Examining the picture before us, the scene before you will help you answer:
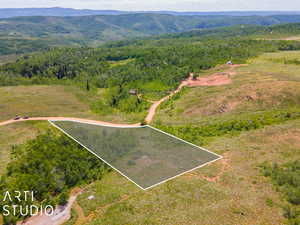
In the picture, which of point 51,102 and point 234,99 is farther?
point 51,102

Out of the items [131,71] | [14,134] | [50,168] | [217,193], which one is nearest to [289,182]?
[217,193]

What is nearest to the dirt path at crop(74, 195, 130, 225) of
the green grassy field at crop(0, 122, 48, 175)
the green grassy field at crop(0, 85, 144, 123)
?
the green grassy field at crop(0, 122, 48, 175)

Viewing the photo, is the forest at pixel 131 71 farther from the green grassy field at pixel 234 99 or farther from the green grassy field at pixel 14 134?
the green grassy field at pixel 14 134

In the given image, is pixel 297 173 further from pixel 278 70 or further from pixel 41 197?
pixel 278 70

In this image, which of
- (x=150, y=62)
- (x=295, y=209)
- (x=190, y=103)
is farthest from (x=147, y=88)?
(x=295, y=209)

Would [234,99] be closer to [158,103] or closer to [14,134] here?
[158,103]

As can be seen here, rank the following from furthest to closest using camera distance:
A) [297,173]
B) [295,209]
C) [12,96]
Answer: [12,96] → [297,173] → [295,209]

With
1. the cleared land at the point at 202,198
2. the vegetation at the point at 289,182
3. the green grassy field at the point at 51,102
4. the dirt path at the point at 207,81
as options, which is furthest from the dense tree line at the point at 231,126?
the dirt path at the point at 207,81

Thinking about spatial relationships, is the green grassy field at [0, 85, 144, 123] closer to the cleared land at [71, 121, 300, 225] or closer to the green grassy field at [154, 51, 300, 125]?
the green grassy field at [154, 51, 300, 125]
